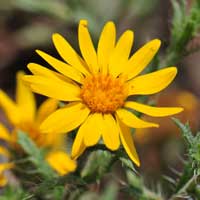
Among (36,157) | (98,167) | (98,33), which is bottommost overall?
(98,167)

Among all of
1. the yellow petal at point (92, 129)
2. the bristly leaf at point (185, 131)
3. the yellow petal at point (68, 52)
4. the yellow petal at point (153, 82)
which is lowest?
the bristly leaf at point (185, 131)

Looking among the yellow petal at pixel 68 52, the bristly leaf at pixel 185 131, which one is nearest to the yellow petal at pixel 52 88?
the yellow petal at pixel 68 52

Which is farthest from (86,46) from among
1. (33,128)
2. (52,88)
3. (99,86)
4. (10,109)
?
(10,109)

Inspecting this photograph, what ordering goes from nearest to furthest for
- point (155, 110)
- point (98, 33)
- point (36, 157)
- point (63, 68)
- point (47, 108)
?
point (155, 110) → point (63, 68) → point (36, 157) → point (47, 108) → point (98, 33)

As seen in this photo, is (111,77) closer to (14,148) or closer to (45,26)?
(14,148)

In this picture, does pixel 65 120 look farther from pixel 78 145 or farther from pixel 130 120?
pixel 130 120

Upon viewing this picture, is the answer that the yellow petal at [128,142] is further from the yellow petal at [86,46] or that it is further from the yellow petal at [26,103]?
the yellow petal at [26,103]
